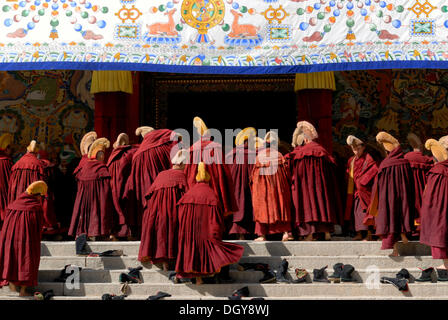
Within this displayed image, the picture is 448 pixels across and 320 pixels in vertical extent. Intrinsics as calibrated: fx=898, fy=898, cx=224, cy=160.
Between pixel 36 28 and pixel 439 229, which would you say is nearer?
pixel 439 229

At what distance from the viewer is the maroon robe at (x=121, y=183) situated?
35.8 feet

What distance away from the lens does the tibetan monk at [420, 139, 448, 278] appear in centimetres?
936

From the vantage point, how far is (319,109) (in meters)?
13.5

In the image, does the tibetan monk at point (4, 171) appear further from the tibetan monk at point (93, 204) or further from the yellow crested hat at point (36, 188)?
the yellow crested hat at point (36, 188)

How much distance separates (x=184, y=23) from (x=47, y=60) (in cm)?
176

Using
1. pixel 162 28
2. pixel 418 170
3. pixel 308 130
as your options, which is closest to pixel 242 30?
pixel 162 28

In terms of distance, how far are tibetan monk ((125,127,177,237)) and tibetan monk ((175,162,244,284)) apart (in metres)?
1.49

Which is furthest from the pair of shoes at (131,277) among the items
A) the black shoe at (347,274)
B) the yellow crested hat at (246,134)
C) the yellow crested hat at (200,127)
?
the yellow crested hat at (246,134)

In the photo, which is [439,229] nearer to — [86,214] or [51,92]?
[86,214]

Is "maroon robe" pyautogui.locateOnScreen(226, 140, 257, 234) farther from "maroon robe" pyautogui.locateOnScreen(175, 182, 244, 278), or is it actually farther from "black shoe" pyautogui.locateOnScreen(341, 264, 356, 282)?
"black shoe" pyautogui.locateOnScreen(341, 264, 356, 282)

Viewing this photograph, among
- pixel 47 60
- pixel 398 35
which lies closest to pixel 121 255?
pixel 47 60

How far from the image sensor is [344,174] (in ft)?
38.7

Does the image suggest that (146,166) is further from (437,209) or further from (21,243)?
(437,209)

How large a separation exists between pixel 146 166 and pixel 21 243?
82.6 inches
